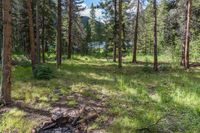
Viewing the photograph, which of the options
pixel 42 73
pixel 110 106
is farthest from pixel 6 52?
pixel 42 73

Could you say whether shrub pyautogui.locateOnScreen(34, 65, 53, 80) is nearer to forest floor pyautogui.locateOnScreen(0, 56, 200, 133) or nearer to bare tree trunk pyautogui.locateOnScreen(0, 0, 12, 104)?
forest floor pyautogui.locateOnScreen(0, 56, 200, 133)

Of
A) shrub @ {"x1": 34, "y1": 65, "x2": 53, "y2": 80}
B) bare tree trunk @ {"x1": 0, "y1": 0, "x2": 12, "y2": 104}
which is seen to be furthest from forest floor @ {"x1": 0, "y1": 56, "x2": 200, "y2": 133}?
shrub @ {"x1": 34, "y1": 65, "x2": 53, "y2": 80}

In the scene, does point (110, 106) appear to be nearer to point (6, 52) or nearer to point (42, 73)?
point (6, 52)

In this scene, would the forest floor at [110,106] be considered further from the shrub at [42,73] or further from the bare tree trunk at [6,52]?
the shrub at [42,73]

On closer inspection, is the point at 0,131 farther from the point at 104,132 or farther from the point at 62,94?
the point at 62,94

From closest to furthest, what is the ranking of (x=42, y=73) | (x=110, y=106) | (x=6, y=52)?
(x=110, y=106)
(x=6, y=52)
(x=42, y=73)

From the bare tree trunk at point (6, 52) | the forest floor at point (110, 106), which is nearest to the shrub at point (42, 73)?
the forest floor at point (110, 106)

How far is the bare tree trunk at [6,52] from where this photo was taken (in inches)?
482

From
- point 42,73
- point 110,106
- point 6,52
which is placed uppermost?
point 6,52

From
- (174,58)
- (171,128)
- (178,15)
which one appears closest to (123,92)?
(171,128)

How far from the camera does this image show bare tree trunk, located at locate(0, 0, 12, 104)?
Answer: 12234 mm

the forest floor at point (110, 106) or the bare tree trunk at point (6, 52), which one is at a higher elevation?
the bare tree trunk at point (6, 52)

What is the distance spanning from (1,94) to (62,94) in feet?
9.38

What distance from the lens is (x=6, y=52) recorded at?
12344mm
